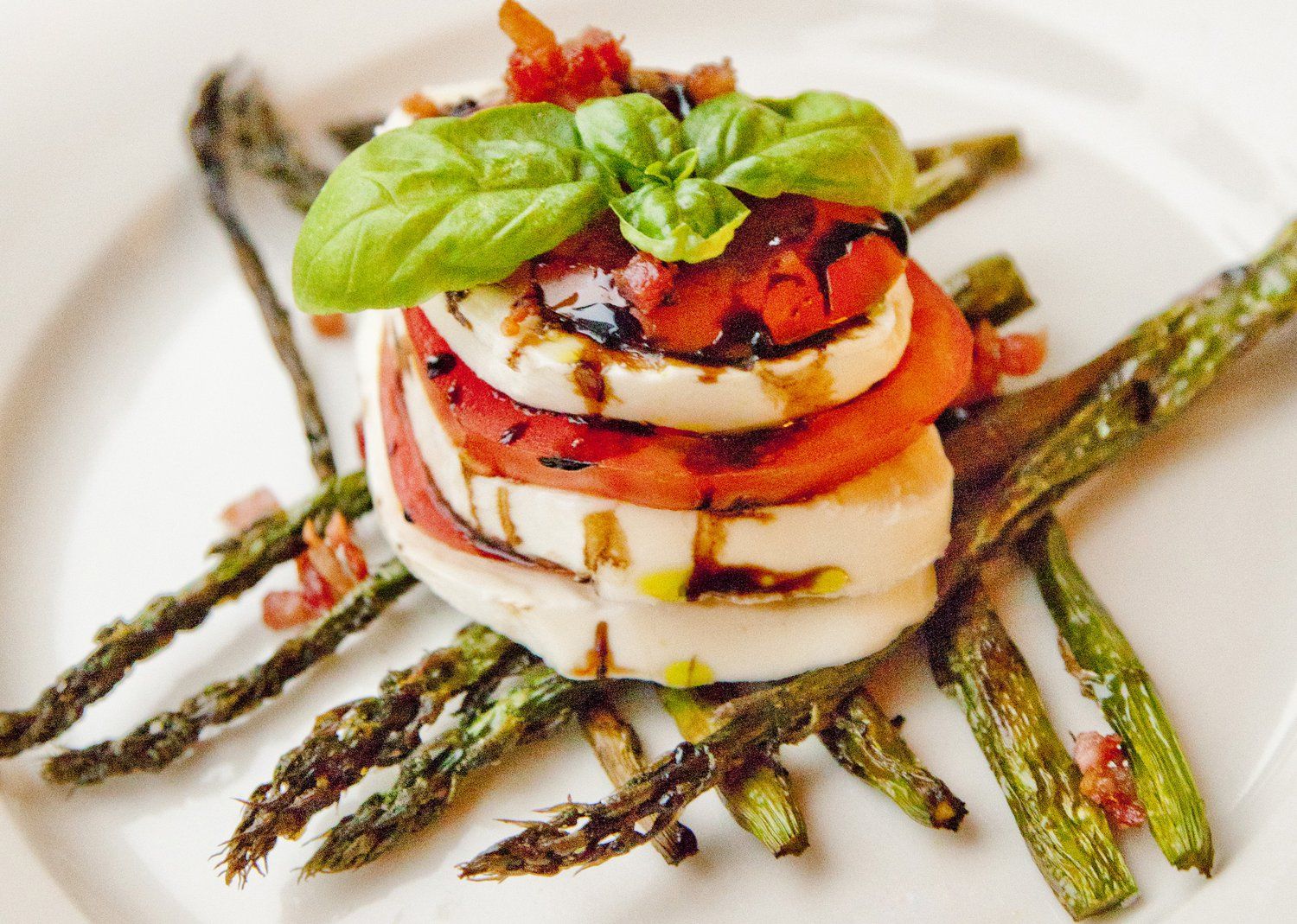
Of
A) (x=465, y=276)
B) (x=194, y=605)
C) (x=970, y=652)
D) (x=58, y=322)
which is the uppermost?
(x=465, y=276)

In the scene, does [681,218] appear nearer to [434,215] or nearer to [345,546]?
[434,215]

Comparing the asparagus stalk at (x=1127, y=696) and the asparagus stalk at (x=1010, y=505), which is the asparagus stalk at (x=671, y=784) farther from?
the asparagus stalk at (x=1127, y=696)

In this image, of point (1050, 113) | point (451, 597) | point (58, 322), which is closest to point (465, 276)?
point (451, 597)

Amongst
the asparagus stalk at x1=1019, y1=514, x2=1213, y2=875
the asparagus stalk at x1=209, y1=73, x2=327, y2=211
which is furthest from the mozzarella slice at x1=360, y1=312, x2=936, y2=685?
the asparagus stalk at x1=209, y1=73, x2=327, y2=211

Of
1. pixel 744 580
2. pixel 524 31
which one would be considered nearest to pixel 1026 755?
pixel 744 580

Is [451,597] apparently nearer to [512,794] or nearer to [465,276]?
[512,794]

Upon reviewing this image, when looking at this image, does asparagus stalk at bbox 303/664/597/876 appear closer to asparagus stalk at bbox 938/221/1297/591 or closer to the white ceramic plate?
the white ceramic plate
